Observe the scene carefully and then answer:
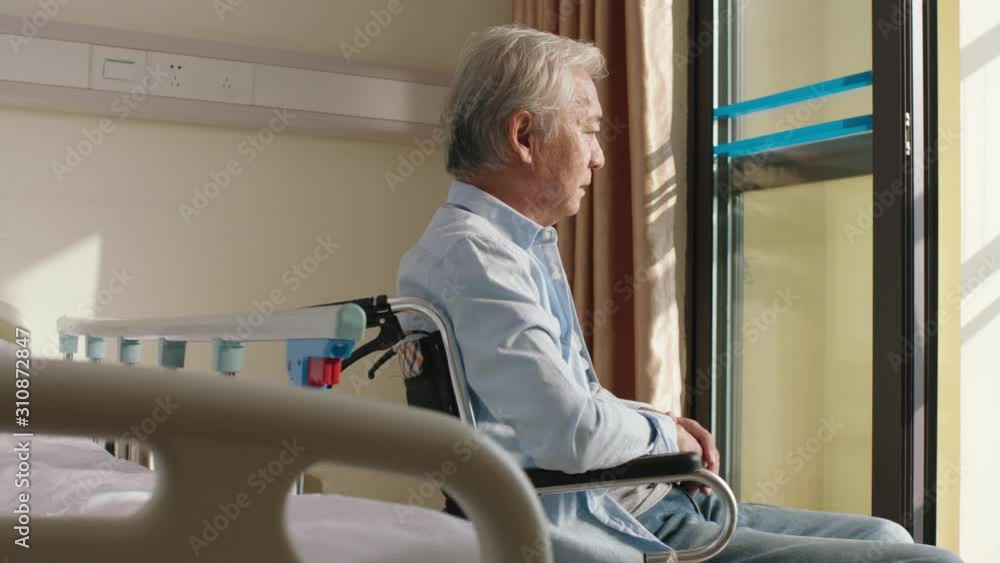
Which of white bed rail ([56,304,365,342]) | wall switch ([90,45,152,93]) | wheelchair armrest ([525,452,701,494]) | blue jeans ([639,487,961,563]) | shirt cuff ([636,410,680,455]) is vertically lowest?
blue jeans ([639,487,961,563])

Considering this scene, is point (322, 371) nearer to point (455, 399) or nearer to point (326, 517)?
point (455, 399)

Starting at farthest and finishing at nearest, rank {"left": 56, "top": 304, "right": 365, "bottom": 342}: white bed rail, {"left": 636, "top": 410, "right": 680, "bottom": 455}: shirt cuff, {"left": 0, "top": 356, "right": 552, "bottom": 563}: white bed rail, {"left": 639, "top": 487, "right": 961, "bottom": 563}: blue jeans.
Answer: {"left": 636, "top": 410, "right": 680, "bottom": 455}: shirt cuff → {"left": 639, "top": 487, "right": 961, "bottom": 563}: blue jeans → {"left": 56, "top": 304, "right": 365, "bottom": 342}: white bed rail → {"left": 0, "top": 356, "right": 552, "bottom": 563}: white bed rail

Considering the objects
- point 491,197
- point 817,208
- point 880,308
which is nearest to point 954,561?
point 491,197

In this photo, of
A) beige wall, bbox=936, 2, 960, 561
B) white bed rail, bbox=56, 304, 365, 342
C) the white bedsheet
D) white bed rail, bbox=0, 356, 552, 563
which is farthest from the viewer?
beige wall, bbox=936, 2, 960, 561

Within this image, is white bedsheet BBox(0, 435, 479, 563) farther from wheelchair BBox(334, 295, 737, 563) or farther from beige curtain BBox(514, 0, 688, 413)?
beige curtain BBox(514, 0, 688, 413)

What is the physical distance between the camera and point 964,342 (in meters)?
2.84

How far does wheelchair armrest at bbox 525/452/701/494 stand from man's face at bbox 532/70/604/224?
538 millimetres

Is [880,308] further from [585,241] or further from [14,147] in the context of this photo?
[14,147]

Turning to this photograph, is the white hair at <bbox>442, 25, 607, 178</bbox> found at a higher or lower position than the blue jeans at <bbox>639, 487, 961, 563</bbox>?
higher

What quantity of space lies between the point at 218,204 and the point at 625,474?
2.36m

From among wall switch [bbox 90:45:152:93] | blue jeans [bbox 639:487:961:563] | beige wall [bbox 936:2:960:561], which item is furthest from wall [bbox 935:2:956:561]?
wall switch [bbox 90:45:152:93]

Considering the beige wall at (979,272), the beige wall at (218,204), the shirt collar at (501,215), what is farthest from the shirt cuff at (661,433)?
the beige wall at (218,204)

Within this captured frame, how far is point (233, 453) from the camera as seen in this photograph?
0.56m

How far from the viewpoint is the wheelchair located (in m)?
1.39
